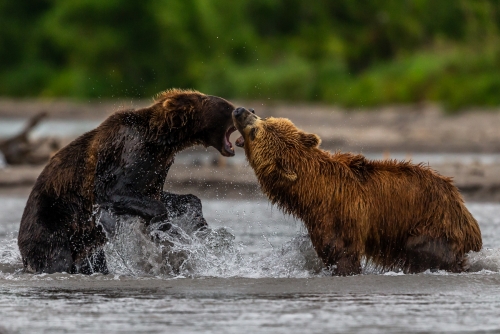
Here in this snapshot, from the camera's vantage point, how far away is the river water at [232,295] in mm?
5988

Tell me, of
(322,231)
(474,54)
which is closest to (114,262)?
(322,231)

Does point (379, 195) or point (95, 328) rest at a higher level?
point (379, 195)

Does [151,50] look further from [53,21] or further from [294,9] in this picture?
[294,9]

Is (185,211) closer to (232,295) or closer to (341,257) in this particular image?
(232,295)

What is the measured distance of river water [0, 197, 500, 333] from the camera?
19.6ft

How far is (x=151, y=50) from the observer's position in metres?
47.3

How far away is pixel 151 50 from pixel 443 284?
41.1 m

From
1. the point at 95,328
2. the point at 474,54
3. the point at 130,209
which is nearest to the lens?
the point at 95,328

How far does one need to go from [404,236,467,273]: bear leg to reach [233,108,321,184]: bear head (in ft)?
3.38

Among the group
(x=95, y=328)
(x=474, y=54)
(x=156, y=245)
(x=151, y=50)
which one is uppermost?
(x=151, y=50)

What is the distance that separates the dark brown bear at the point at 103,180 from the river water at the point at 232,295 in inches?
7.9

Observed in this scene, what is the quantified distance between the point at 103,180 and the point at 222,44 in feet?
123

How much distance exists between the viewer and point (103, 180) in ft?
26.1

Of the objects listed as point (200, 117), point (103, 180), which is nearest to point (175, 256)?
point (103, 180)
